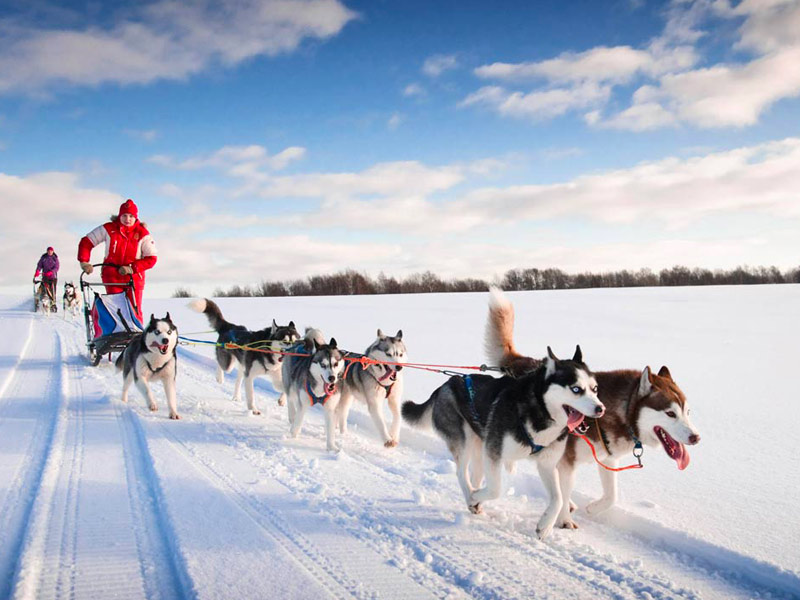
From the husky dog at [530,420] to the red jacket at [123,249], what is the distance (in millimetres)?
5683

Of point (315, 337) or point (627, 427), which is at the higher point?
point (315, 337)

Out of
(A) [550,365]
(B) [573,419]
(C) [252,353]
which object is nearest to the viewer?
(B) [573,419]

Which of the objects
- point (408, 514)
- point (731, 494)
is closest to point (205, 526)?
point (408, 514)

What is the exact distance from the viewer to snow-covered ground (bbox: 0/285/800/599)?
7.98ft

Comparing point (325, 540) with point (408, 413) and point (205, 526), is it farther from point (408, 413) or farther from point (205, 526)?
point (408, 413)

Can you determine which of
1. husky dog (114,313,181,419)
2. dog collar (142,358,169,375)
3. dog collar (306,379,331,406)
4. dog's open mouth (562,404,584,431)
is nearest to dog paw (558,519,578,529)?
dog's open mouth (562,404,584,431)

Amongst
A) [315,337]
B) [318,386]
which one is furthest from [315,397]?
[315,337]

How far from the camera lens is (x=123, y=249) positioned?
23.2ft

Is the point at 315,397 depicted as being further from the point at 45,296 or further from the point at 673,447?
the point at 45,296

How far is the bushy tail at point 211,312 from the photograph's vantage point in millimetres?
7410

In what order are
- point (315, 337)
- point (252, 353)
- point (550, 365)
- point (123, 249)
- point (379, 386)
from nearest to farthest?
point (550, 365) < point (379, 386) < point (315, 337) < point (252, 353) < point (123, 249)

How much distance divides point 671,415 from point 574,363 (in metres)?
0.63

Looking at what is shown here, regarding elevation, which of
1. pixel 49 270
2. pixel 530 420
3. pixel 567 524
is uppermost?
pixel 49 270

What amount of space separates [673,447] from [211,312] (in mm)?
6587
